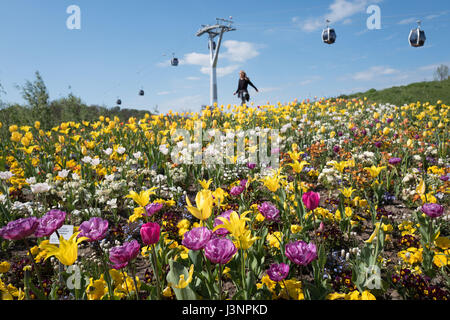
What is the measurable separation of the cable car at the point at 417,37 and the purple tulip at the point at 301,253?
9099 millimetres

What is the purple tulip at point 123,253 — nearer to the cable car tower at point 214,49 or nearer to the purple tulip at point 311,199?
the purple tulip at point 311,199

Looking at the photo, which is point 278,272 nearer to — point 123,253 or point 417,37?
point 123,253

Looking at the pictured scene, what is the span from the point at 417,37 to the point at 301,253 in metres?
9.17

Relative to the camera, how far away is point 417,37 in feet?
25.0

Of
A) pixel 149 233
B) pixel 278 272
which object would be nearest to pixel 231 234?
pixel 278 272

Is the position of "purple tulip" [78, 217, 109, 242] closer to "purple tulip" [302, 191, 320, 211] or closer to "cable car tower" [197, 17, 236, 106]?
"purple tulip" [302, 191, 320, 211]

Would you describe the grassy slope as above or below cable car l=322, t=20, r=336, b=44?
below

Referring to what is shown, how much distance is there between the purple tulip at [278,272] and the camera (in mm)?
1343

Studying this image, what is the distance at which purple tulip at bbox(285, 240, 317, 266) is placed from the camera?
129 centimetres

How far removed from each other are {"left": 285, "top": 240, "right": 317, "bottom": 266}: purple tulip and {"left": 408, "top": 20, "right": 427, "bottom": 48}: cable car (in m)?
9.10

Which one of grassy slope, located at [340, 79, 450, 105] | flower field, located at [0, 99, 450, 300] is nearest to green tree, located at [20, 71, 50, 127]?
flower field, located at [0, 99, 450, 300]

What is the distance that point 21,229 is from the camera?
51.6 inches
